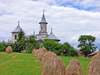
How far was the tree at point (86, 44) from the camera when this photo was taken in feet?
174

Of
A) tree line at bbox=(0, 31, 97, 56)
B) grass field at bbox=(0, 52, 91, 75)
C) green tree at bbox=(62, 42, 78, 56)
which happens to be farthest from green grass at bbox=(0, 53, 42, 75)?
green tree at bbox=(62, 42, 78, 56)

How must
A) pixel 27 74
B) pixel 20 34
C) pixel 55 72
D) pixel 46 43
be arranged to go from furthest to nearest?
pixel 20 34
pixel 46 43
pixel 27 74
pixel 55 72

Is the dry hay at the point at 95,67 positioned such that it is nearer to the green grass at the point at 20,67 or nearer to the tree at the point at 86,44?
the green grass at the point at 20,67

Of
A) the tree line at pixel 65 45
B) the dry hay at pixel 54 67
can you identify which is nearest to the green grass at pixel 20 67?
the dry hay at pixel 54 67

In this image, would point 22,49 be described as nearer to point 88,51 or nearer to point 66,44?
point 66,44

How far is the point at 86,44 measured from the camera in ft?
179

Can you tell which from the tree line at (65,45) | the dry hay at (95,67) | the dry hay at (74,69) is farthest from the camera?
the tree line at (65,45)

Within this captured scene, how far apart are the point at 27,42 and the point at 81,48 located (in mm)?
19178

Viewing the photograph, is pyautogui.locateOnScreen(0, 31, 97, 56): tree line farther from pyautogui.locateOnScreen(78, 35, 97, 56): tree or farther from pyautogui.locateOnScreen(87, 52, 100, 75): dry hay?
pyautogui.locateOnScreen(87, 52, 100, 75): dry hay

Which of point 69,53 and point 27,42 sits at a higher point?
point 27,42

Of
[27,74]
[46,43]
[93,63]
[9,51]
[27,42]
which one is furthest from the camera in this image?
[27,42]

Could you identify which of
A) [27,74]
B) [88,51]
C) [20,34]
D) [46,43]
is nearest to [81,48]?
[88,51]

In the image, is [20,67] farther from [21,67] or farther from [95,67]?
[95,67]

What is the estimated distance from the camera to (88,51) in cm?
5284
